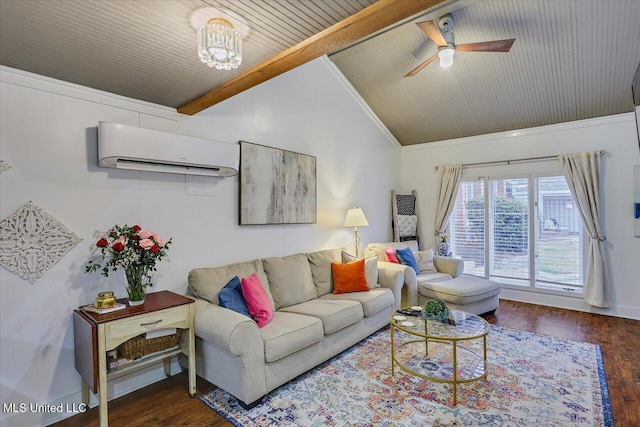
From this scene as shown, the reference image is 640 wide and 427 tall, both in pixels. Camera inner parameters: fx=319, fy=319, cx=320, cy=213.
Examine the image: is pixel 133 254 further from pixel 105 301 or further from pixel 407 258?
pixel 407 258

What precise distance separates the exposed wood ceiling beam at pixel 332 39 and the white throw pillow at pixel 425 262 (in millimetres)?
3541

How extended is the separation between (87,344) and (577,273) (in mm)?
5641

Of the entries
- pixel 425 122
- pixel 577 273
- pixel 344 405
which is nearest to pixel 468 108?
pixel 425 122

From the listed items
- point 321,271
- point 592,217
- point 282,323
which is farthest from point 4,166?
point 592,217

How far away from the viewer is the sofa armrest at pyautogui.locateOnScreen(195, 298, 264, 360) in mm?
2115

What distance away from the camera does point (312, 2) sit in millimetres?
1555

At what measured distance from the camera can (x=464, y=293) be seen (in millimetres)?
3842

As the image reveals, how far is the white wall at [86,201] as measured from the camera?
2.05 metres

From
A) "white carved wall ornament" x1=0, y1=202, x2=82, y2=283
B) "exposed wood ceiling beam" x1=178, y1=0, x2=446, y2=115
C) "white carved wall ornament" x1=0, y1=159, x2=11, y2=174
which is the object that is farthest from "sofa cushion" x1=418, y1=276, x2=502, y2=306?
"white carved wall ornament" x1=0, y1=159, x2=11, y2=174

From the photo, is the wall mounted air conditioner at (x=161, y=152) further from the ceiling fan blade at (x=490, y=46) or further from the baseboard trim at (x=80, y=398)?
the ceiling fan blade at (x=490, y=46)

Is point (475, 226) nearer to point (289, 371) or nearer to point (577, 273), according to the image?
point (577, 273)

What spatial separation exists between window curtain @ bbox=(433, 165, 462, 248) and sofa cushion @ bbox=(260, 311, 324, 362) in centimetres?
361

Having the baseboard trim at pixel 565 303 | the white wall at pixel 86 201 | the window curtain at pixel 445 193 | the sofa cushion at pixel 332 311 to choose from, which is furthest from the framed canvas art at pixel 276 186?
the baseboard trim at pixel 565 303

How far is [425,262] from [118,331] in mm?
3983
